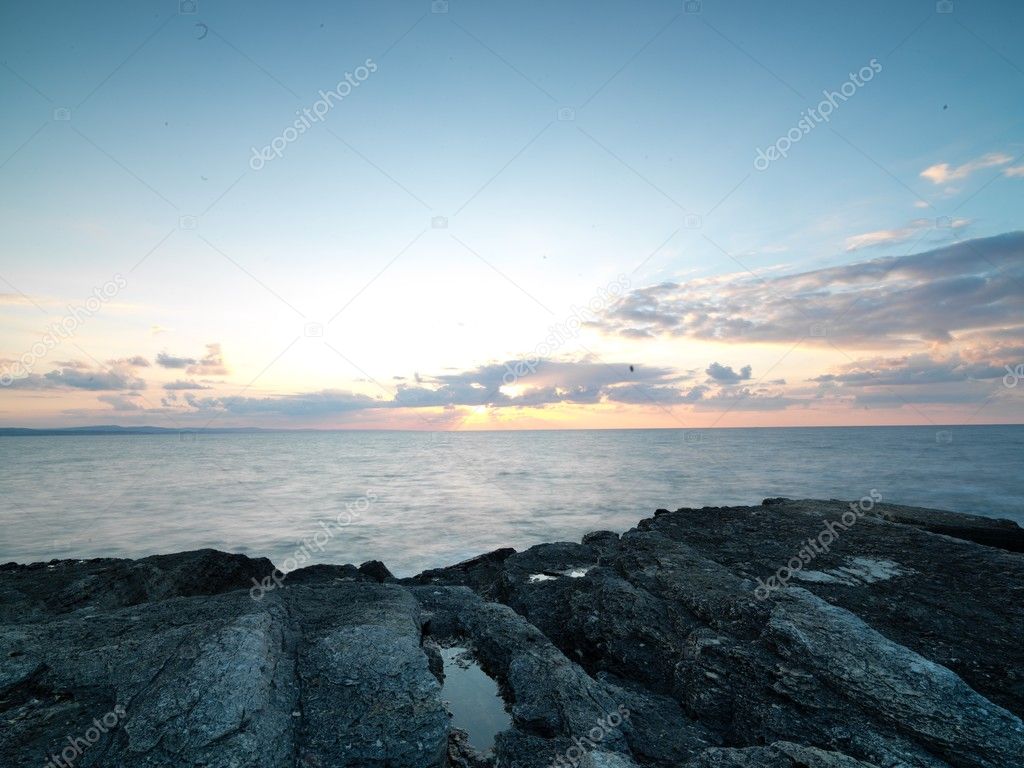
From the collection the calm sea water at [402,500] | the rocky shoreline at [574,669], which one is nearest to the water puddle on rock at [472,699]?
the rocky shoreline at [574,669]

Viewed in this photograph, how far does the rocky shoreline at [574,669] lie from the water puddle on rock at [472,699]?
0.22m

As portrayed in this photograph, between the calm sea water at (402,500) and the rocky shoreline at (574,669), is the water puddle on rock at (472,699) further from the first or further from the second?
the calm sea water at (402,500)

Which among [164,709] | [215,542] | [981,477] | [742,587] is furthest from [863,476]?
[164,709]

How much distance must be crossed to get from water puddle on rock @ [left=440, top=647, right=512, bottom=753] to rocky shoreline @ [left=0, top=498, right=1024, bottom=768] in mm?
218

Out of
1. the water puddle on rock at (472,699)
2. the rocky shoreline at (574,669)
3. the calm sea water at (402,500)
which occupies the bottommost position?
the calm sea water at (402,500)

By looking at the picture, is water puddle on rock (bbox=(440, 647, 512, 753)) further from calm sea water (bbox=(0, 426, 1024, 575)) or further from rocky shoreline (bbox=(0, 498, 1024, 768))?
calm sea water (bbox=(0, 426, 1024, 575))

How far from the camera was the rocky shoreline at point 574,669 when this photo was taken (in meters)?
5.84

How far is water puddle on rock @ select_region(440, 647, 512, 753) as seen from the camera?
7.64m

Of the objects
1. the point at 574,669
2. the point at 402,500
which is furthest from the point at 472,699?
the point at 402,500

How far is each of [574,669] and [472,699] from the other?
1.91 m

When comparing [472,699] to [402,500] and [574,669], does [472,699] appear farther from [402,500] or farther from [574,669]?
[402,500]

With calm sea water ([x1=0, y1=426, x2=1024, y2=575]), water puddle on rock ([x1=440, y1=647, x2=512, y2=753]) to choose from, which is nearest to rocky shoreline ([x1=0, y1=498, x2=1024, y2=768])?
water puddle on rock ([x1=440, y1=647, x2=512, y2=753])

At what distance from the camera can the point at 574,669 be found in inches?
318

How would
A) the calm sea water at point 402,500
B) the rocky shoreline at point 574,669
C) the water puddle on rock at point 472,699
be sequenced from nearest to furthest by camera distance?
the rocky shoreline at point 574,669 → the water puddle on rock at point 472,699 → the calm sea water at point 402,500
